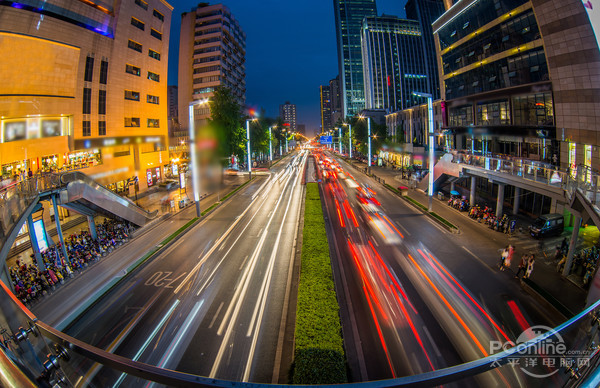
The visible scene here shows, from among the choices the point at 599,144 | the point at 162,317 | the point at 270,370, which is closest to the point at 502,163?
the point at 599,144

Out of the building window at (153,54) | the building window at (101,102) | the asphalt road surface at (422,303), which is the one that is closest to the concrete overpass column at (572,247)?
the asphalt road surface at (422,303)

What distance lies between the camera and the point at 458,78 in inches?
1732

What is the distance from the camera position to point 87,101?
36.0 meters

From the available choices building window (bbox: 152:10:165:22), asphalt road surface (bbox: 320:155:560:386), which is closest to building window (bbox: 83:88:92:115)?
building window (bbox: 152:10:165:22)

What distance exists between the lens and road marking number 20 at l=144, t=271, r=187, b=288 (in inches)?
659

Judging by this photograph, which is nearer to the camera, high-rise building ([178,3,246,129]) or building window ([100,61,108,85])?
building window ([100,61,108,85])

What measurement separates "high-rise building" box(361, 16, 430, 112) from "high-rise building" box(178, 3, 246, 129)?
80.2 meters

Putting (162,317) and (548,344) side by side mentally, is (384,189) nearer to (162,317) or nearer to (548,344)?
(162,317)

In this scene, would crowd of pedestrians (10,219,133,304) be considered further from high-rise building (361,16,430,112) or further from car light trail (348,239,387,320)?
high-rise building (361,16,430,112)

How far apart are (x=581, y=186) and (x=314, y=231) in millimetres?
16291

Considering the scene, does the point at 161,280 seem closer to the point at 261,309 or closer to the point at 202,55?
the point at 261,309

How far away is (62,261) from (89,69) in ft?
89.3

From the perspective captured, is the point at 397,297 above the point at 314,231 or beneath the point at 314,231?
beneath

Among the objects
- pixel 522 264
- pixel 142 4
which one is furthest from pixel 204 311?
pixel 142 4
